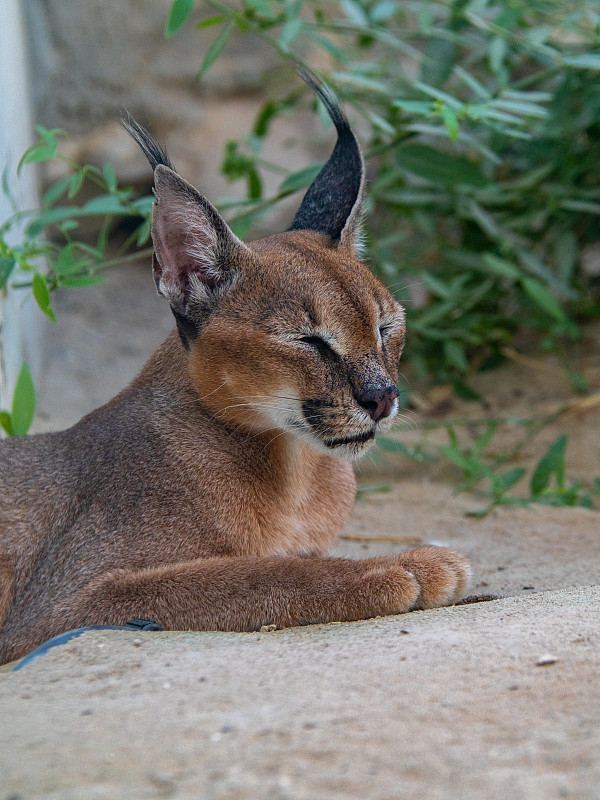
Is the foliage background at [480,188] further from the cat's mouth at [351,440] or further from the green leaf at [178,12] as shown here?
the cat's mouth at [351,440]

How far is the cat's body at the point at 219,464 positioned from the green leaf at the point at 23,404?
0.38 metres

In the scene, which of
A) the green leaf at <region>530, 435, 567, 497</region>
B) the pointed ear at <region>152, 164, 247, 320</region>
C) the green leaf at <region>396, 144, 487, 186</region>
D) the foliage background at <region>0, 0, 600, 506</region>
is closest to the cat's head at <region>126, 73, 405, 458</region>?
the pointed ear at <region>152, 164, 247, 320</region>

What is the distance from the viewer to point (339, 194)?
3781 millimetres

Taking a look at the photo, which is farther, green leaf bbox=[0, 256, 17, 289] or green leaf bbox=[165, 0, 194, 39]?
green leaf bbox=[165, 0, 194, 39]

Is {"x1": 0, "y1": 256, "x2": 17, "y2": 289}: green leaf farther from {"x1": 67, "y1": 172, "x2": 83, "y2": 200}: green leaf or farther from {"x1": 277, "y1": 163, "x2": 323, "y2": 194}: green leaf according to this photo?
{"x1": 277, "y1": 163, "x2": 323, "y2": 194}: green leaf

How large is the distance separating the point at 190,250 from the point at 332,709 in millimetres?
1791

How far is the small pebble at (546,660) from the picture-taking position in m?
2.29

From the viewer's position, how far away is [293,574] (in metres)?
2.98

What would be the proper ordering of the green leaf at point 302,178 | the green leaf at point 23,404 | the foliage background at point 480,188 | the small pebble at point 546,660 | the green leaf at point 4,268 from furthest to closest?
the foliage background at point 480,188
the green leaf at point 302,178
the green leaf at point 23,404
the green leaf at point 4,268
the small pebble at point 546,660

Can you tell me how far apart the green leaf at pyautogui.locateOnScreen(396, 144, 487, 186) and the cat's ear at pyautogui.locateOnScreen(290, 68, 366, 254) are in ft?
5.05

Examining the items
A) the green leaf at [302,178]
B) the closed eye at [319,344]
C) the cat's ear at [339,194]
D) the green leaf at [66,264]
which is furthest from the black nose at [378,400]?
the green leaf at [302,178]

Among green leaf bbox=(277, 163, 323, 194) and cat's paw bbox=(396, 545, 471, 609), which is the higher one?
green leaf bbox=(277, 163, 323, 194)

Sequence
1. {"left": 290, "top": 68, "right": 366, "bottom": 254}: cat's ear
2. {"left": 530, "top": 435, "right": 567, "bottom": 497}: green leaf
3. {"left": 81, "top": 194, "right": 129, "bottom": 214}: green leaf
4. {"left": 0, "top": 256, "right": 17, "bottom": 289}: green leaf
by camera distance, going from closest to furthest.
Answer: {"left": 0, "top": 256, "right": 17, "bottom": 289}: green leaf, {"left": 290, "top": 68, "right": 366, "bottom": 254}: cat's ear, {"left": 81, "top": 194, "right": 129, "bottom": 214}: green leaf, {"left": 530, "top": 435, "right": 567, "bottom": 497}: green leaf

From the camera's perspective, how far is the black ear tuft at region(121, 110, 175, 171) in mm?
3248
